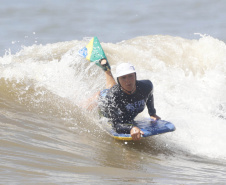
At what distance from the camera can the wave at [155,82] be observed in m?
6.27

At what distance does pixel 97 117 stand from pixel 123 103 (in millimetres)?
834

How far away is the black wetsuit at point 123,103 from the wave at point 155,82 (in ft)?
1.79

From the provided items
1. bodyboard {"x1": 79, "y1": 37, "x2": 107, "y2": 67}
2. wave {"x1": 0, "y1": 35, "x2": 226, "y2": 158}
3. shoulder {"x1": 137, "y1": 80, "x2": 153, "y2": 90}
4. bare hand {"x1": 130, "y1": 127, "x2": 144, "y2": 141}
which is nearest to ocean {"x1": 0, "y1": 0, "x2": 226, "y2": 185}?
wave {"x1": 0, "y1": 35, "x2": 226, "y2": 158}

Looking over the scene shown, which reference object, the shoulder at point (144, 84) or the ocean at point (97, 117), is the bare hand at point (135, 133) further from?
the shoulder at point (144, 84)

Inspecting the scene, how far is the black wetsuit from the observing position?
18.2ft

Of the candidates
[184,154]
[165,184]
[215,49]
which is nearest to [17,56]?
[215,49]

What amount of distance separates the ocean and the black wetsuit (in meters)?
0.27

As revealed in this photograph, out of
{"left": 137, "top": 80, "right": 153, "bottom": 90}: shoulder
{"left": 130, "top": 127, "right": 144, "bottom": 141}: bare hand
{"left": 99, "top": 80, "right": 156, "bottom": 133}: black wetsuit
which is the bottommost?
{"left": 130, "top": 127, "right": 144, "bottom": 141}: bare hand

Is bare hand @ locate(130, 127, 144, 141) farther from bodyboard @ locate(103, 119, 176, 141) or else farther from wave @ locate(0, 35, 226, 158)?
wave @ locate(0, 35, 226, 158)

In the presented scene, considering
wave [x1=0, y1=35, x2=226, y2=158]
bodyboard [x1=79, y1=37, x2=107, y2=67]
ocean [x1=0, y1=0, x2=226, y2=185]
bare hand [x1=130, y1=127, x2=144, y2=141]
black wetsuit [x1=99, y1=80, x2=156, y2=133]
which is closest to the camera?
ocean [x1=0, y1=0, x2=226, y2=185]

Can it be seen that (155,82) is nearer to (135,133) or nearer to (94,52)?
(94,52)

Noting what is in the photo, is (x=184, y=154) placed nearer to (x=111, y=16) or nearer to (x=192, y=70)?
(x=192, y=70)

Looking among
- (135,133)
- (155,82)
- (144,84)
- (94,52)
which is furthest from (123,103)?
(155,82)

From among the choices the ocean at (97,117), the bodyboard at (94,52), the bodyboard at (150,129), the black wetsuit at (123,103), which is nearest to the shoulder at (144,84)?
the black wetsuit at (123,103)
